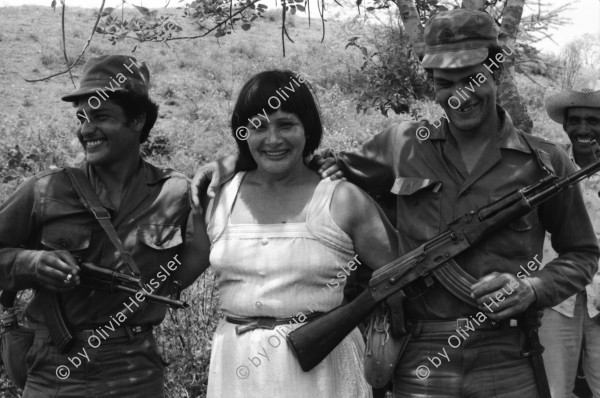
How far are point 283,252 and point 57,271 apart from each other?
0.99m

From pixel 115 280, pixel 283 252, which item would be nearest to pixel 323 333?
pixel 283 252

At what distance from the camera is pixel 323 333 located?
288 centimetres

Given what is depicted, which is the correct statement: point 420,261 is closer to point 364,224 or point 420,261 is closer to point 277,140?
point 364,224

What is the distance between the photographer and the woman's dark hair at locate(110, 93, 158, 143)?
344 centimetres

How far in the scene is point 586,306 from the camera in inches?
170

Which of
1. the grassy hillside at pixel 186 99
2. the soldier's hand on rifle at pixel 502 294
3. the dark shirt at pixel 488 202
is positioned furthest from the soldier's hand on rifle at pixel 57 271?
the grassy hillside at pixel 186 99

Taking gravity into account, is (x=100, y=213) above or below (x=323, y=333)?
above

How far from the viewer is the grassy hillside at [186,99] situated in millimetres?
5645

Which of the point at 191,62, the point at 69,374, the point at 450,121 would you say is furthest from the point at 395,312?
the point at 191,62

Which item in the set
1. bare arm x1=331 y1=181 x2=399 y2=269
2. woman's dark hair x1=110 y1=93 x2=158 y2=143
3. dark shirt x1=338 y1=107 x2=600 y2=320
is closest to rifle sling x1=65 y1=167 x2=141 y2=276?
woman's dark hair x1=110 y1=93 x2=158 y2=143

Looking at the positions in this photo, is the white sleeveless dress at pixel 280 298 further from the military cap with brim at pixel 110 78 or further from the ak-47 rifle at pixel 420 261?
the military cap with brim at pixel 110 78

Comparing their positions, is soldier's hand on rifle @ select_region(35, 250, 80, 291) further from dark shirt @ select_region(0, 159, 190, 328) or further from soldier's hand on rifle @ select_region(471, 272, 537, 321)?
soldier's hand on rifle @ select_region(471, 272, 537, 321)

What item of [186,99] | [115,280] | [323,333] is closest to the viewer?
[323,333]

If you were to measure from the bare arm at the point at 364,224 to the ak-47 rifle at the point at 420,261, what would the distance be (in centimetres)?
9
